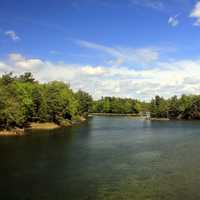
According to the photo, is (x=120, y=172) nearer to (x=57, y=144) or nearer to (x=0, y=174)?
(x=0, y=174)

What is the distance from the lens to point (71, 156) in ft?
142

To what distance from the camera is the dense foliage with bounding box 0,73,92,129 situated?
71000 millimetres

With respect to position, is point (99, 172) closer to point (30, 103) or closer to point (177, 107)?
point (30, 103)

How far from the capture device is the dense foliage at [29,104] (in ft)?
233

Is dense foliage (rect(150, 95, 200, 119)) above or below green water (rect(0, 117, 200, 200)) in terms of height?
above

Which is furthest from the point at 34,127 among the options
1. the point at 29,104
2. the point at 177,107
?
the point at 177,107

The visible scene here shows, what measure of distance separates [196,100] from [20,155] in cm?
13032

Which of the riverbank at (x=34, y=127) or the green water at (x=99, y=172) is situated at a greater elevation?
the riverbank at (x=34, y=127)

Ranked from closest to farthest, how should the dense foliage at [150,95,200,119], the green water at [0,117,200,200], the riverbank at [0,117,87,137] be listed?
the green water at [0,117,200,200] < the riverbank at [0,117,87,137] < the dense foliage at [150,95,200,119]

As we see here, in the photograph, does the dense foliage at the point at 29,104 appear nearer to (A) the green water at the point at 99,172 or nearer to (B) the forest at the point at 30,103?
(B) the forest at the point at 30,103

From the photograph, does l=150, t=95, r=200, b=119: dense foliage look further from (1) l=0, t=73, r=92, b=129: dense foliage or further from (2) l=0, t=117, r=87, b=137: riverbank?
(2) l=0, t=117, r=87, b=137: riverbank

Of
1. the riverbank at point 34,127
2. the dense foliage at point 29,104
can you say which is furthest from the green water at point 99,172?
the dense foliage at point 29,104

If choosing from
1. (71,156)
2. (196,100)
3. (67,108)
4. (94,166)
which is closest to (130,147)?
(71,156)

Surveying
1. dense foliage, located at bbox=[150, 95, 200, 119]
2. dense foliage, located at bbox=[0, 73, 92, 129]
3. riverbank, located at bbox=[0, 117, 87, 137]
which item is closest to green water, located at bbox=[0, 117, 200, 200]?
riverbank, located at bbox=[0, 117, 87, 137]
